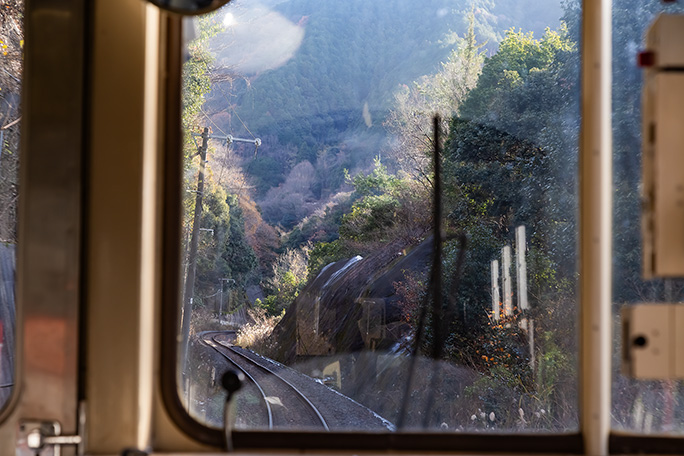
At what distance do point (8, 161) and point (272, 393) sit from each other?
258 cm

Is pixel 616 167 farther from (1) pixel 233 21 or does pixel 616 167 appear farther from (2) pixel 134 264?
(1) pixel 233 21

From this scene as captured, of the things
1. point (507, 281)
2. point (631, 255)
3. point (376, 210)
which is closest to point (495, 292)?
point (507, 281)

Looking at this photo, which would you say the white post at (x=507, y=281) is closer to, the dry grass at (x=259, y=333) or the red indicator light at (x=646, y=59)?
the dry grass at (x=259, y=333)

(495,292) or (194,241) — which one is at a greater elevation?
(194,241)

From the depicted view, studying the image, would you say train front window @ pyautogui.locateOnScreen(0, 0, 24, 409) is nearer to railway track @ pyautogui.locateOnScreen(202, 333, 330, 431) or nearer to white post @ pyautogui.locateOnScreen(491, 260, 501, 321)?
railway track @ pyautogui.locateOnScreen(202, 333, 330, 431)

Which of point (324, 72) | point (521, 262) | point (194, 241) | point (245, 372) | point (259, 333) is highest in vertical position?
point (324, 72)

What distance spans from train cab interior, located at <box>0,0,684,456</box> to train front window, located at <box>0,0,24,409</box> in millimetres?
18

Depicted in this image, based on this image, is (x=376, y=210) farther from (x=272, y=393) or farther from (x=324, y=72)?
(x=272, y=393)

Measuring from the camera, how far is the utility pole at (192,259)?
254 cm

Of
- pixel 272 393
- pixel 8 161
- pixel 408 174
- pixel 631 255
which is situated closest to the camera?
pixel 631 255

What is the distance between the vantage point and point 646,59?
1096 mm

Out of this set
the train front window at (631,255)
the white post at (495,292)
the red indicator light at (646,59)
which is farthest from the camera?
the white post at (495,292)

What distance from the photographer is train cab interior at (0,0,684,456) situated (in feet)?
4.05

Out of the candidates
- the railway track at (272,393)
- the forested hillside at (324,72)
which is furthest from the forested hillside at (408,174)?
the railway track at (272,393)
